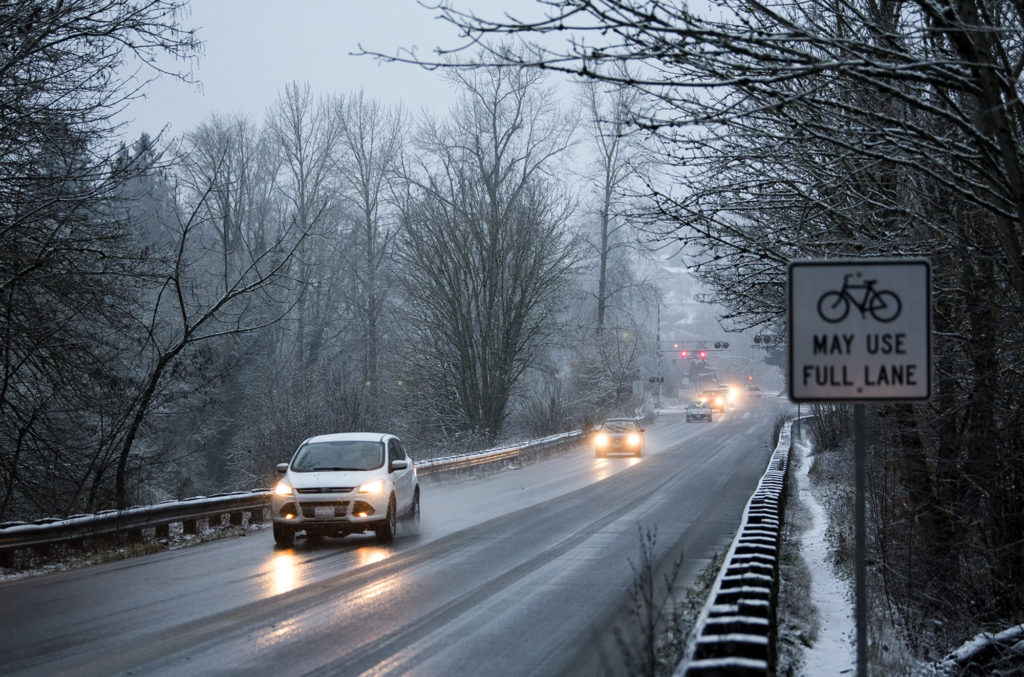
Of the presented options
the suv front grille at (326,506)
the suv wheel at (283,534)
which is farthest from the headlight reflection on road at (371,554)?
the suv wheel at (283,534)

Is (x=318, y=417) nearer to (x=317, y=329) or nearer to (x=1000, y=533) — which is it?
(x=317, y=329)

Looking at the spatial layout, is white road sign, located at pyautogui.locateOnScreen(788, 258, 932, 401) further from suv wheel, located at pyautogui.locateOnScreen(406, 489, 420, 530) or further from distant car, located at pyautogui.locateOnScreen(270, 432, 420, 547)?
suv wheel, located at pyautogui.locateOnScreen(406, 489, 420, 530)

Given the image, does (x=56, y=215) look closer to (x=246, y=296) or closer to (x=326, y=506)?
(x=326, y=506)

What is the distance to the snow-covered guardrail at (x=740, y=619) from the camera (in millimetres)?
5809

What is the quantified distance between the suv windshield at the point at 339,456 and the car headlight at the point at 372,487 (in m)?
0.63

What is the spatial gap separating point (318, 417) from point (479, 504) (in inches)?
552

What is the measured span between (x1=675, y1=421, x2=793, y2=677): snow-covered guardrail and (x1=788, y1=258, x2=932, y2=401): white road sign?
1.53 meters

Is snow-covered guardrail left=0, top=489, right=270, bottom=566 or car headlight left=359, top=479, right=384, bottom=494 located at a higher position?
car headlight left=359, top=479, right=384, bottom=494

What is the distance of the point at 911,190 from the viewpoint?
10047 millimetres

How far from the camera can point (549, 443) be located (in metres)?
46.0

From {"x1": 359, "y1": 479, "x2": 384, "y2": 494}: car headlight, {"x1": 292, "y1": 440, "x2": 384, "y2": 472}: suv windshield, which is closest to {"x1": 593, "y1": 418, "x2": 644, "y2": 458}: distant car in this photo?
{"x1": 292, "y1": 440, "x2": 384, "y2": 472}: suv windshield

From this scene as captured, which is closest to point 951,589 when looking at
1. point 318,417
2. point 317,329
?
point 318,417

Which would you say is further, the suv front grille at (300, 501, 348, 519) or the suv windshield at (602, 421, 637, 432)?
the suv windshield at (602, 421, 637, 432)

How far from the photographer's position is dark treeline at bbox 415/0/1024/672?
6039 millimetres
